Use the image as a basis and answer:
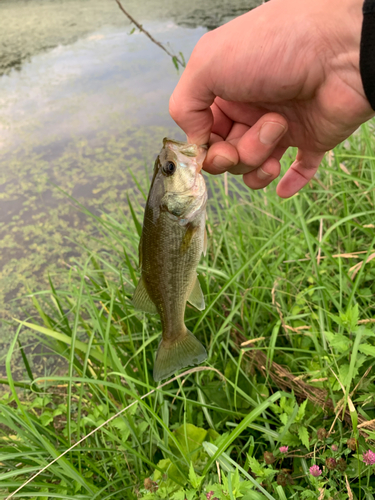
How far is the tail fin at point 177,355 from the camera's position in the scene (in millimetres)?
1515

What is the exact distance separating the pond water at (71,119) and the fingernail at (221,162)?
1.62m

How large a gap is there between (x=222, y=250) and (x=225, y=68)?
1571 mm

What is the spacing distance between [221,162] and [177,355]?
909 mm

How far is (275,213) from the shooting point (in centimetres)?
290

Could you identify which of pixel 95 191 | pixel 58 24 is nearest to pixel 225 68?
pixel 95 191

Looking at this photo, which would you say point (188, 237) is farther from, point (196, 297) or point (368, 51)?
point (368, 51)

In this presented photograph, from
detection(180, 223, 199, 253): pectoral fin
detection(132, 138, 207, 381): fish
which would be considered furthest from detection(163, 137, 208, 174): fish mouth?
detection(180, 223, 199, 253): pectoral fin

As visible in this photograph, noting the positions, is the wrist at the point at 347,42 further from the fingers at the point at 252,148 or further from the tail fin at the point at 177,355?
the tail fin at the point at 177,355

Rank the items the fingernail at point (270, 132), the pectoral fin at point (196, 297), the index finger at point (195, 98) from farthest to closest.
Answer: the pectoral fin at point (196, 297) < the fingernail at point (270, 132) < the index finger at point (195, 98)

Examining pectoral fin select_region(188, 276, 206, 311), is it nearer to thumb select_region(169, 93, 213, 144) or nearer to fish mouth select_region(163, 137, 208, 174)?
fish mouth select_region(163, 137, 208, 174)

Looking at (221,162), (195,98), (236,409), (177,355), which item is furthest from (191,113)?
(236,409)

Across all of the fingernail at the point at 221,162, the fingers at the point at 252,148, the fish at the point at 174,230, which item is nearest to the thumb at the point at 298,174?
the fingers at the point at 252,148

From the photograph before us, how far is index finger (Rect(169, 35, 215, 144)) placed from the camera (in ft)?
4.51

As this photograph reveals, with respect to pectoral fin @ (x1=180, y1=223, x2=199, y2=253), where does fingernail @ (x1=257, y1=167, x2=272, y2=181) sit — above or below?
above
